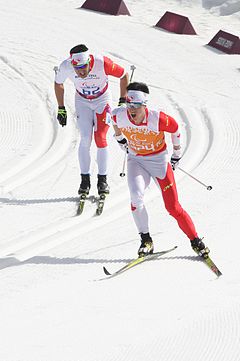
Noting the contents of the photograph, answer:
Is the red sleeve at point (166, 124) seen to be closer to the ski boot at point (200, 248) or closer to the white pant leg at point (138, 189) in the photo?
the white pant leg at point (138, 189)

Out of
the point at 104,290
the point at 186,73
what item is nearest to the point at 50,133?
the point at 186,73

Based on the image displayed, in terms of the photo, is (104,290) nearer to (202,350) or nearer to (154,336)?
(154,336)

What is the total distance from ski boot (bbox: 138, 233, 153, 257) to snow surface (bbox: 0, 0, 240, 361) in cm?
17

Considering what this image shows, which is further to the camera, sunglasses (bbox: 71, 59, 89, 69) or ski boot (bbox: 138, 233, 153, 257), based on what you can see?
sunglasses (bbox: 71, 59, 89, 69)

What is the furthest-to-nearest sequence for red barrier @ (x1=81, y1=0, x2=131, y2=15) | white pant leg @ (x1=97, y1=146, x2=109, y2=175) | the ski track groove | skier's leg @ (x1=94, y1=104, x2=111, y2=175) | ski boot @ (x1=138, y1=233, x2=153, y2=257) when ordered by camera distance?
red barrier @ (x1=81, y1=0, x2=131, y2=15) < white pant leg @ (x1=97, y1=146, x2=109, y2=175) < skier's leg @ (x1=94, y1=104, x2=111, y2=175) < the ski track groove < ski boot @ (x1=138, y1=233, x2=153, y2=257)

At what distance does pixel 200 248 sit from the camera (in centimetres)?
778

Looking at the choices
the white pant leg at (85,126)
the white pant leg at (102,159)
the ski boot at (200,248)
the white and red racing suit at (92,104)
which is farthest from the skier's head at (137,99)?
the white pant leg at (102,159)

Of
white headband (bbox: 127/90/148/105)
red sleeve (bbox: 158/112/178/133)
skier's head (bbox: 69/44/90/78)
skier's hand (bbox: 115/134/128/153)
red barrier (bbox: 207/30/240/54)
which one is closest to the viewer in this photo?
white headband (bbox: 127/90/148/105)

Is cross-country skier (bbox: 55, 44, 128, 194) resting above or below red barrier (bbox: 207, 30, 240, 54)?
above

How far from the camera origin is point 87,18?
780 inches

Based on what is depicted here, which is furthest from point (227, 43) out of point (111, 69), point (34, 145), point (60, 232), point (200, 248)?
point (200, 248)

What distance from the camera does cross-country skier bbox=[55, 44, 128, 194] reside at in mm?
9500


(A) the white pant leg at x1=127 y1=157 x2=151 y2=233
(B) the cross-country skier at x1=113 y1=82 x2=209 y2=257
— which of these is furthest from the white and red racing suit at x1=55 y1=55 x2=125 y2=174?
(A) the white pant leg at x1=127 y1=157 x2=151 y2=233

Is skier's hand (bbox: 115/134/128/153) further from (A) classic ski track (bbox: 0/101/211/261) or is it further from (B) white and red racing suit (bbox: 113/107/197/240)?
(A) classic ski track (bbox: 0/101/211/261)
